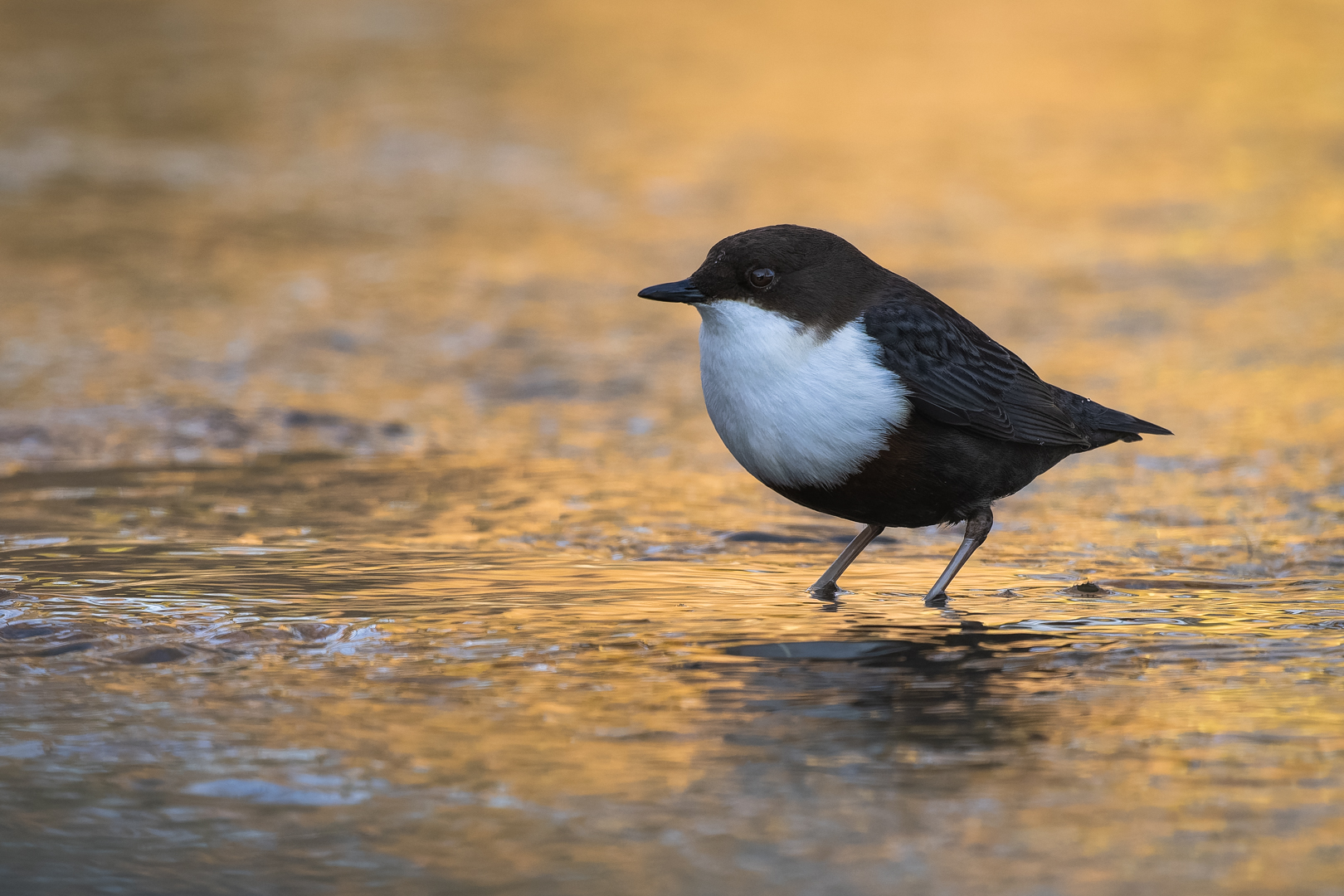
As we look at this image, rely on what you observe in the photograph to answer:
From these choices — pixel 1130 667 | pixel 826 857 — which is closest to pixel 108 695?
pixel 826 857

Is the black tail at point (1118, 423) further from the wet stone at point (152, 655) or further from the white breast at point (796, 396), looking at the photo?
the wet stone at point (152, 655)

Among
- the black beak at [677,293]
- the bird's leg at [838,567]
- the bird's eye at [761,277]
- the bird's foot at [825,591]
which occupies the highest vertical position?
the bird's eye at [761,277]

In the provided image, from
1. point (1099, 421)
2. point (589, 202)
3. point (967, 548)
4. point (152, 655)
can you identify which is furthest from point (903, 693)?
point (589, 202)

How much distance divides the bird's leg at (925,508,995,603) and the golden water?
0.10 m

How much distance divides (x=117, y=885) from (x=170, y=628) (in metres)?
1.28

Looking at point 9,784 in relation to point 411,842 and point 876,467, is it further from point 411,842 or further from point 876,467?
point 876,467

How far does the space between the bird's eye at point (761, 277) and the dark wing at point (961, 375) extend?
0.85 feet

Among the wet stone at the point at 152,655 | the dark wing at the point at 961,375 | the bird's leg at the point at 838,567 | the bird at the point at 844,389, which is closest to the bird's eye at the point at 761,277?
the bird at the point at 844,389

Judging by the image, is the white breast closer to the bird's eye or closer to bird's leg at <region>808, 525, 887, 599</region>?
the bird's eye

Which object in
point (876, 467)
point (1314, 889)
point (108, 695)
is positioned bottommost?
point (1314, 889)

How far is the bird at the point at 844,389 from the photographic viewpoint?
3.79 meters

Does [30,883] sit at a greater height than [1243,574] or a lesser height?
lesser

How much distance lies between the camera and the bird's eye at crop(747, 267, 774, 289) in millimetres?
3916

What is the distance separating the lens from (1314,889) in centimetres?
232
